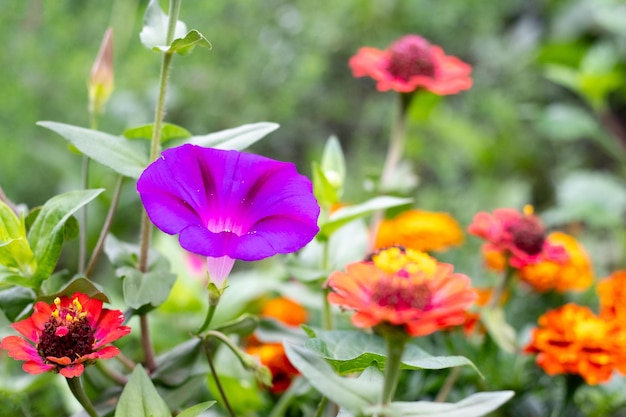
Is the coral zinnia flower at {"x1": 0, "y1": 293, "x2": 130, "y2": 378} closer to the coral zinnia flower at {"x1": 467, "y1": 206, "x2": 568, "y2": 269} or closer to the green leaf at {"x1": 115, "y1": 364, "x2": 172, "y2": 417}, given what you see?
the green leaf at {"x1": 115, "y1": 364, "x2": 172, "y2": 417}

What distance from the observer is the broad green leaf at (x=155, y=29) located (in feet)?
1.59

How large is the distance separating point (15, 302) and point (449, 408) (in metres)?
0.30

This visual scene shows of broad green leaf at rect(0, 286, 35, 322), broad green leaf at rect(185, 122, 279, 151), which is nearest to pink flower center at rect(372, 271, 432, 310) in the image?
broad green leaf at rect(185, 122, 279, 151)

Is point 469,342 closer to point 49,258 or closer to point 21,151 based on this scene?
point 49,258

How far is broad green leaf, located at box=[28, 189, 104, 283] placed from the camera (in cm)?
45

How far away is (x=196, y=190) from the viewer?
43 cm

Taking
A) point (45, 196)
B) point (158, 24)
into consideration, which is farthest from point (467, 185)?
point (158, 24)

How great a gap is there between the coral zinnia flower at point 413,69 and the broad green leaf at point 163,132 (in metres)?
0.24

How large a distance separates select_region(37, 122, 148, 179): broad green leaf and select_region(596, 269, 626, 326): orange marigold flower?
45cm

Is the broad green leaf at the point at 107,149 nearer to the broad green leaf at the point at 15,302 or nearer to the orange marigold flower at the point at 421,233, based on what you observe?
the broad green leaf at the point at 15,302

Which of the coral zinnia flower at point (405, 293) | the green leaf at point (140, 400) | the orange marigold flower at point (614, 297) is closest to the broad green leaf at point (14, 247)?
the green leaf at point (140, 400)

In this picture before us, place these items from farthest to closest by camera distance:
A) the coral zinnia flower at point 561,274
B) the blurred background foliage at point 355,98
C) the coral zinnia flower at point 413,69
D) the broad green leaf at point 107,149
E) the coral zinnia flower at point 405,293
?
the blurred background foliage at point 355,98
the coral zinnia flower at point 561,274
the coral zinnia flower at point 413,69
the broad green leaf at point 107,149
the coral zinnia flower at point 405,293

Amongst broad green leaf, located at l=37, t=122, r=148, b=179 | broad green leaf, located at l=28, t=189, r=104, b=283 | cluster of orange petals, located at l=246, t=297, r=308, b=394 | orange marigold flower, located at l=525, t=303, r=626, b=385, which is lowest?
cluster of orange petals, located at l=246, t=297, r=308, b=394

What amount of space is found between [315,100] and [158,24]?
130 cm
